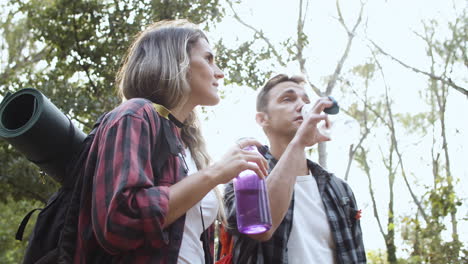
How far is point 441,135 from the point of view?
1767cm

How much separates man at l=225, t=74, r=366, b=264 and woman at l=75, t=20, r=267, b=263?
0.49 m

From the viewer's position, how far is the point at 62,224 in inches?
56.7

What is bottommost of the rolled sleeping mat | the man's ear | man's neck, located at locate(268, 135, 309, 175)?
man's neck, located at locate(268, 135, 309, 175)

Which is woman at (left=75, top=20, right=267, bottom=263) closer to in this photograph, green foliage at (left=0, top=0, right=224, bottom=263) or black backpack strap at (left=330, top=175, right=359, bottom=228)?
black backpack strap at (left=330, top=175, right=359, bottom=228)

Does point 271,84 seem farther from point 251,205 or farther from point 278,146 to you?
point 251,205

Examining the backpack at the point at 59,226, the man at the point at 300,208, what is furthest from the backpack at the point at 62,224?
the man at the point at 300,208

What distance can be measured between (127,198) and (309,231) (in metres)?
1.39

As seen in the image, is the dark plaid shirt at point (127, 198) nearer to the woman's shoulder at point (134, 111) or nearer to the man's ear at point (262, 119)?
the woman's shoulder at point (134, 111)

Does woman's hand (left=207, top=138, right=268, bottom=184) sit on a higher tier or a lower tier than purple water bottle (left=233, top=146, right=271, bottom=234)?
higher

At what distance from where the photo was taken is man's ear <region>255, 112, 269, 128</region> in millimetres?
2924

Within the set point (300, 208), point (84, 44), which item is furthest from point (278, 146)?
point (84, 44)

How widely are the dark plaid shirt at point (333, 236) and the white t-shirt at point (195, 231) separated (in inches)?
22.2

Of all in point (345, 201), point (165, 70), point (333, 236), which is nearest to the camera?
point (165, 70)

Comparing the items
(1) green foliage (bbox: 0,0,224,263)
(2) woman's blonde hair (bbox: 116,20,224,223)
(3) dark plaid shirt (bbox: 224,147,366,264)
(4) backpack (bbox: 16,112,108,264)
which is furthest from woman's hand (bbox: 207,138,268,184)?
(1) green foliage (bbox: 0,0,224,263)
